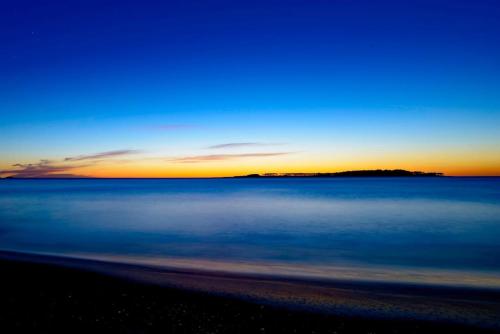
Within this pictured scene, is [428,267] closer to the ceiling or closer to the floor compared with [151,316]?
closer to the floor

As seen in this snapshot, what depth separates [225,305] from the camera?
7.67 metres

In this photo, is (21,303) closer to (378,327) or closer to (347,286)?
(378,327)

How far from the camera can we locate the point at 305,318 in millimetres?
7004

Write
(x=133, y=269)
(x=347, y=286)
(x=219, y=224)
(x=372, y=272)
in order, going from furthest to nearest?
1. (x=219, y=224)
2. (x=372, y=272)
3. (x=133, y=269)
4. (x=347, y=286)

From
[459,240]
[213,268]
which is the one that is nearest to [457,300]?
[213,268]

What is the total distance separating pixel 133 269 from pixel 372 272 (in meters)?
8.07

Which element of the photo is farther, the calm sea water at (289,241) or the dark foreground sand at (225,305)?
the calm sea water at (289,241)

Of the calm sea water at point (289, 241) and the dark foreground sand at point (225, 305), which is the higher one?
the dark foreground sand at point (225, 305)

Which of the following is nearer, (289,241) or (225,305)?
(225,305)

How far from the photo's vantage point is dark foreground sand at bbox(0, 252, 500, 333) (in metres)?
6.48

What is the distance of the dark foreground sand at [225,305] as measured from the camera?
6484 mm

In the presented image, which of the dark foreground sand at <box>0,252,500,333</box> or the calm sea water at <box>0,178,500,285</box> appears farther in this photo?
the calm sea water at <box>0,178,500,285</box>

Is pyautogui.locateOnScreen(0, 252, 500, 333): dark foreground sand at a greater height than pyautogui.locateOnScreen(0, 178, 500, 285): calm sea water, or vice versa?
pyautogui.locateOnScreen(0, 252, 500, 333): dark foreground sand

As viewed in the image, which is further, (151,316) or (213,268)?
(213,268)
